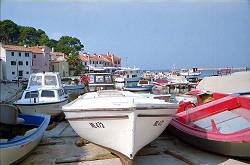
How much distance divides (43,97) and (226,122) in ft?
29.5

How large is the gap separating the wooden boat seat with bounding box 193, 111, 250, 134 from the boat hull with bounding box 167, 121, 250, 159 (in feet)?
1.33

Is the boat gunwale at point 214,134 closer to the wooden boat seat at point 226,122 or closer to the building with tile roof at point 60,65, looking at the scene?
the wooden boat seat at point 226,122

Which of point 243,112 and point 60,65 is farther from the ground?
point 60,65

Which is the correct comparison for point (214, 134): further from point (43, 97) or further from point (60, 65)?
point (60, 65)

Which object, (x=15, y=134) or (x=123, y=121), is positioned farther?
(x=15, y=134)

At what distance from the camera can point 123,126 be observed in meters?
6.87

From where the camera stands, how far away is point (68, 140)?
32.8 ft

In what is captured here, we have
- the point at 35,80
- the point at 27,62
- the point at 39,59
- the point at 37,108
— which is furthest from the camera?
the point at 39,59

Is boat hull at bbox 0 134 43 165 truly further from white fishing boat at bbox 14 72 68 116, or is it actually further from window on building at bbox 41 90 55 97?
window on building at bbox 41 90 55 97

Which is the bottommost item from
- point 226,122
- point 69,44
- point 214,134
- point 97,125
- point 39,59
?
point 214,134

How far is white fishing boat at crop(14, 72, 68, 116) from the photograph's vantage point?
42.5 ft

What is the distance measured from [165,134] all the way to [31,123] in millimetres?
4669

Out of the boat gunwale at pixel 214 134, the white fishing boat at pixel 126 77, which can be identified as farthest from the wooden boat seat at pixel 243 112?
the white fishing boat at pixel 126 77

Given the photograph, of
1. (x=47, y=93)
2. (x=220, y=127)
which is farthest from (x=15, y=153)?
(x=47, y=93)
